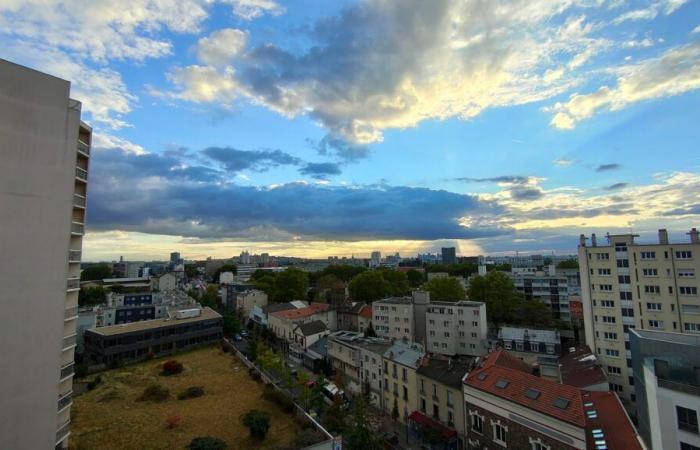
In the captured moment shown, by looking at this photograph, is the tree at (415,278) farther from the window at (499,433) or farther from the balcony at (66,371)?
the balcony at (66,371)

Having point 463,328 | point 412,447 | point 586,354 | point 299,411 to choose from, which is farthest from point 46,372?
point 586,354

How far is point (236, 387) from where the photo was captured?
35250mm

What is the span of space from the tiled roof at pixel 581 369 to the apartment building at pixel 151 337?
159 feet

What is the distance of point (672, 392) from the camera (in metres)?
13.7

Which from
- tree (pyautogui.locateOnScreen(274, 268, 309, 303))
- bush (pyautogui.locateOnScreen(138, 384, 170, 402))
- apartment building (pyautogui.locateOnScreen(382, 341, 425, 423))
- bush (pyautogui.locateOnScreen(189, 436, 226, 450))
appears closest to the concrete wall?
bush (pyautogui.locateOnScreen(189, 436, 226, 450))

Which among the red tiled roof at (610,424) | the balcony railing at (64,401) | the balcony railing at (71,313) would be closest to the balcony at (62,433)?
the balcony railing at (64,401)

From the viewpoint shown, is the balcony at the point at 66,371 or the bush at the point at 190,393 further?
the bush at the point at 190,393

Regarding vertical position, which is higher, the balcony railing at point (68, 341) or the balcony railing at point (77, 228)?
the balcony railing at point (77, 228)

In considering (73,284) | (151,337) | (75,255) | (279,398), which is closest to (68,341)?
(73,284)

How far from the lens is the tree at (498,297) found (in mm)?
55688

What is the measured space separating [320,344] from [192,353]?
19527mm

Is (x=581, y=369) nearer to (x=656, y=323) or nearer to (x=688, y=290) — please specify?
(x=656, y=323)

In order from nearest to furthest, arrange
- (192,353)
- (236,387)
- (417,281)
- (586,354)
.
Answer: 1. (236,387)
2. (586,354)
3. (192,353)
4. (417,281)

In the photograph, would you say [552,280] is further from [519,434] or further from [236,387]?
[236,387]
